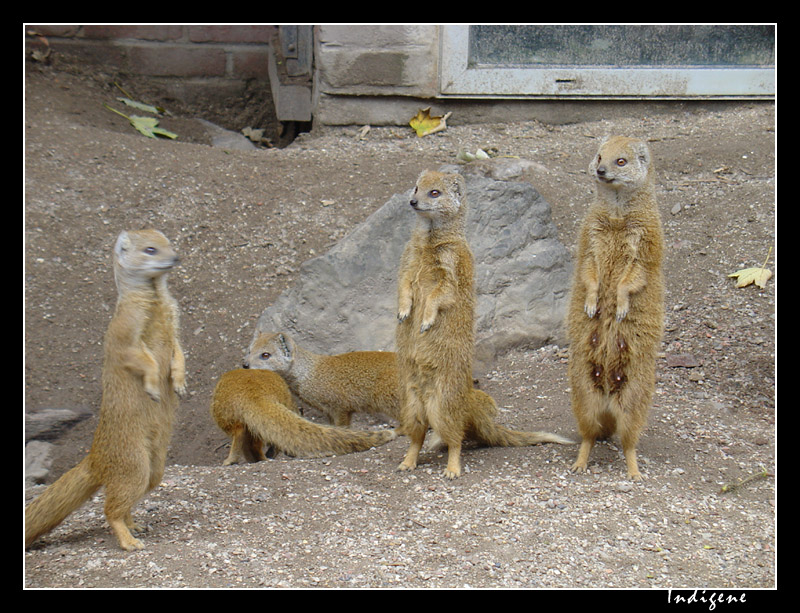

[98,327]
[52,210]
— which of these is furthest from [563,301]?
[52,210]

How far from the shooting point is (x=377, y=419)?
19.1 feet

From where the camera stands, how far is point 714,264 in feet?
19.9

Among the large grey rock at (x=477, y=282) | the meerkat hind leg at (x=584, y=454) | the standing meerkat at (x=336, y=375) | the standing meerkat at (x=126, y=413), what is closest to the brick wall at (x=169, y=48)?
the large grey rock at (x=477, y=282)

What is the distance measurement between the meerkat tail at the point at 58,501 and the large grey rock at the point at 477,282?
97.5 inches

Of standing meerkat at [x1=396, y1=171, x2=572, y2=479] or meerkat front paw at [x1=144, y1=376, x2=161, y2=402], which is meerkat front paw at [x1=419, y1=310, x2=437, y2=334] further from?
meerkat front paw at [x1=144, y1=376, x2=161, y2=402]

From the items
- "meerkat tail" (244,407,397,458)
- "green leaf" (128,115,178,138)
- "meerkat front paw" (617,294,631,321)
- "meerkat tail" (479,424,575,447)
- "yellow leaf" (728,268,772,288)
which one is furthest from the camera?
"green leaf" (128,115,178,138)

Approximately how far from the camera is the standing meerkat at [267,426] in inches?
185

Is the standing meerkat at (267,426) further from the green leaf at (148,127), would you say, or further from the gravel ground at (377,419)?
the green leaf at (148,127)

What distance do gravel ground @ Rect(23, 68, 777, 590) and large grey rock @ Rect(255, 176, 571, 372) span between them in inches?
11.1

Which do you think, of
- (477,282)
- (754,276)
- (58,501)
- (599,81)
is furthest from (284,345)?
(599,81)

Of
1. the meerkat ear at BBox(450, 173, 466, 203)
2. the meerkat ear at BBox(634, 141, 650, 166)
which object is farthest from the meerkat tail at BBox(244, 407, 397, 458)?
the meerkat ear at BBox(634, 141, 650, 166)

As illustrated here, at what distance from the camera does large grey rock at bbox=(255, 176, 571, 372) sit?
18.8 feet

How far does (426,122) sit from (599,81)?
1.70 metres

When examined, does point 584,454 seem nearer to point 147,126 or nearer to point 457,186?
point 457,186
